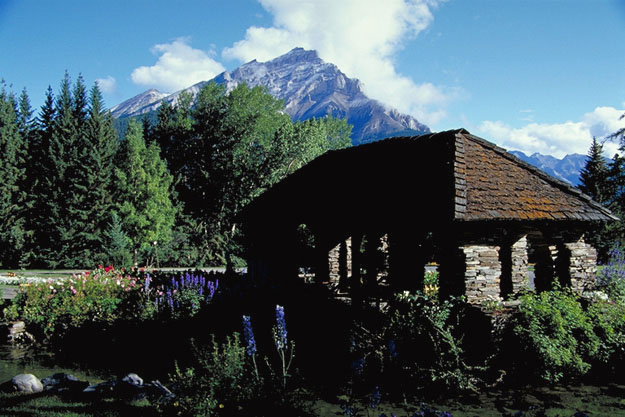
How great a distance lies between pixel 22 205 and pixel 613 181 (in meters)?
38.7

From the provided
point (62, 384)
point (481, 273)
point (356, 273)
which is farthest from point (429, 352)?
point (62, 384)

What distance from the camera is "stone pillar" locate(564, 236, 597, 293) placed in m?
9.40

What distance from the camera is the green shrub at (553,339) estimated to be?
6.87 m

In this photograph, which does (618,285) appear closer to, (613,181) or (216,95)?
(613,181)

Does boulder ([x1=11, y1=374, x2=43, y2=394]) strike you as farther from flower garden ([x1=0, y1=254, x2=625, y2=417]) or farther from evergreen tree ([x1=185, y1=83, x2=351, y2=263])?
evergreen tree ([x1=185, y1=83, x2=351, y2=263])

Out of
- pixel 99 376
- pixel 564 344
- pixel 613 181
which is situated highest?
pixel 613 181

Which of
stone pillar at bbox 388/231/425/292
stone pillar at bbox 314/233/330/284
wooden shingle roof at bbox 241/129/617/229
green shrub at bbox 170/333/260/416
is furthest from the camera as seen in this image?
stone pillar at bbox 314/233/330/284

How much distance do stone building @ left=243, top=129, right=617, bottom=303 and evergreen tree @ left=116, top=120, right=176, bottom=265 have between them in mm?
17972

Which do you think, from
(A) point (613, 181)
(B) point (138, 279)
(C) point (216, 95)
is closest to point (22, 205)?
(C) point (216, 95)

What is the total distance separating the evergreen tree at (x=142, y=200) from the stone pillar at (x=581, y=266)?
77.2ft

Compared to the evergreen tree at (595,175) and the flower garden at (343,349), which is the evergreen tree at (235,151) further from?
the flower garden at (343,349)

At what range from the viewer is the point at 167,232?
98.1ft

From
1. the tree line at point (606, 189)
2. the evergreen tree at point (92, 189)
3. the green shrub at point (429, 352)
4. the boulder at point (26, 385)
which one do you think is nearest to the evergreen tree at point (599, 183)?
Answer: the tree line at point (606, 189)

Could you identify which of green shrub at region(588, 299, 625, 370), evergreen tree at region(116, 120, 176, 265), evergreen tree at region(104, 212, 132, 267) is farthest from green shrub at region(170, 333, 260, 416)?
evergreen tree at region(116, 120, 176, 265)
